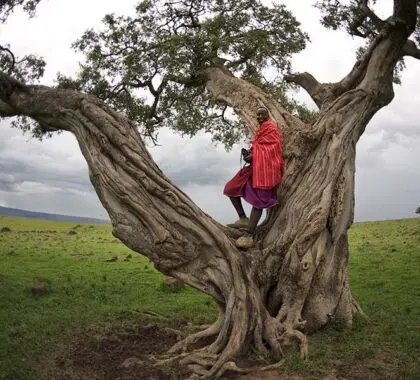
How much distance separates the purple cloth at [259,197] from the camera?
419 inches

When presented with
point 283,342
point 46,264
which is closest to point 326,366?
point 283,342

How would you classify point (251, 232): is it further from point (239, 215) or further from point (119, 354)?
point (119, 354)

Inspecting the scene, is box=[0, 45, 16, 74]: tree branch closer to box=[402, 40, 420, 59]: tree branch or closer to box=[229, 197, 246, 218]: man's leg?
box=[229, 197, 246, 218]: man's leg

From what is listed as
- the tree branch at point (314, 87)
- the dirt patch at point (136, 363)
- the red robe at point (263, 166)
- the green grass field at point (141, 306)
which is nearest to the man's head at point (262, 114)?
the red robe at point (263, 166)

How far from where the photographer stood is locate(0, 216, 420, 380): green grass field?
925 centimetres

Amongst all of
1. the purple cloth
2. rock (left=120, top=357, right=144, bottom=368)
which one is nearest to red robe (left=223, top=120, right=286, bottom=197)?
the purple cloth

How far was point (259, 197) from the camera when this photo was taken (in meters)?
10.7

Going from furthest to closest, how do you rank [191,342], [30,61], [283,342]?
[30,61], [191,342], [283,342]

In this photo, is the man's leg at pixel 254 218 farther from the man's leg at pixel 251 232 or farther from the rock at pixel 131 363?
the rock at pixel 131 363

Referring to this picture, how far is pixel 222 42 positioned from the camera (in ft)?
45.4

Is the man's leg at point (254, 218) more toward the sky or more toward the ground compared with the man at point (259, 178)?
more toward the ground

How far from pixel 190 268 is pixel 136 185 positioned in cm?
195

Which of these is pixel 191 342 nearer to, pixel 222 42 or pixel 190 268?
pixel 190 268

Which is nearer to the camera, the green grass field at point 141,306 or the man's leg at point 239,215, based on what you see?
the green grass field at point 141,306
